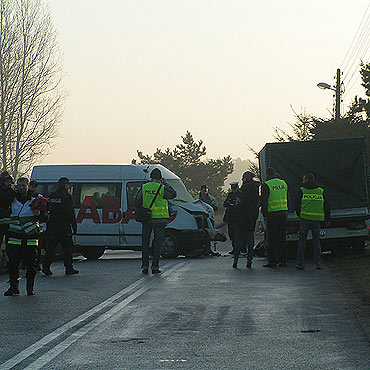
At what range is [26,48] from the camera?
5697cm

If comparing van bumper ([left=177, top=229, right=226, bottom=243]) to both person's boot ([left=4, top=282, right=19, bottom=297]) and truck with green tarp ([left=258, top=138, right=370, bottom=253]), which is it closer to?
truck with green tarp ([left=258, top=138, right=370, bottom=253])

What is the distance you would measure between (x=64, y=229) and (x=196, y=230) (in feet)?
15.6

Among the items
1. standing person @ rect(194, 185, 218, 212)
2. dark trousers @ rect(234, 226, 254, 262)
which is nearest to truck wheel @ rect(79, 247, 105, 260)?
standing person @ rect(194, 185, 218, 212)

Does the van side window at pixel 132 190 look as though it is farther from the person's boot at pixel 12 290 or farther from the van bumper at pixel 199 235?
the person's boot at pixel 12 290

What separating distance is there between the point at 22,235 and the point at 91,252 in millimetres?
9192

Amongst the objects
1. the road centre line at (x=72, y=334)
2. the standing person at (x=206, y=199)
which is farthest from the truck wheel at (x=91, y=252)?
the road centre line at (x=72, y=334)

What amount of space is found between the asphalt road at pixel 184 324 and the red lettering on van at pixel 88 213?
5.87 meters

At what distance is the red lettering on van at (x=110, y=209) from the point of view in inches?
854

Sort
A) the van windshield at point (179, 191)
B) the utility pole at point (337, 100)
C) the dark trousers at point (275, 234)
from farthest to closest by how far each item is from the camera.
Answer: the utility pole at point (337, 100) < the van windshield at point (179, 191) < the dark trousers at point (275, 234)

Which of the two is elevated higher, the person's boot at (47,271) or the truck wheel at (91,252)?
the truck wheel at (91,252)

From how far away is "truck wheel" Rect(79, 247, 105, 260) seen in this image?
2245cm

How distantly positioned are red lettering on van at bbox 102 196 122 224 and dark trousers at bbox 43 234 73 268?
12.7ft

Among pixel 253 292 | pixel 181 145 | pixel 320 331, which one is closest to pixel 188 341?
pixel 320 331

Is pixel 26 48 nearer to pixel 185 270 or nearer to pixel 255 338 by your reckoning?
pixel 185 270
